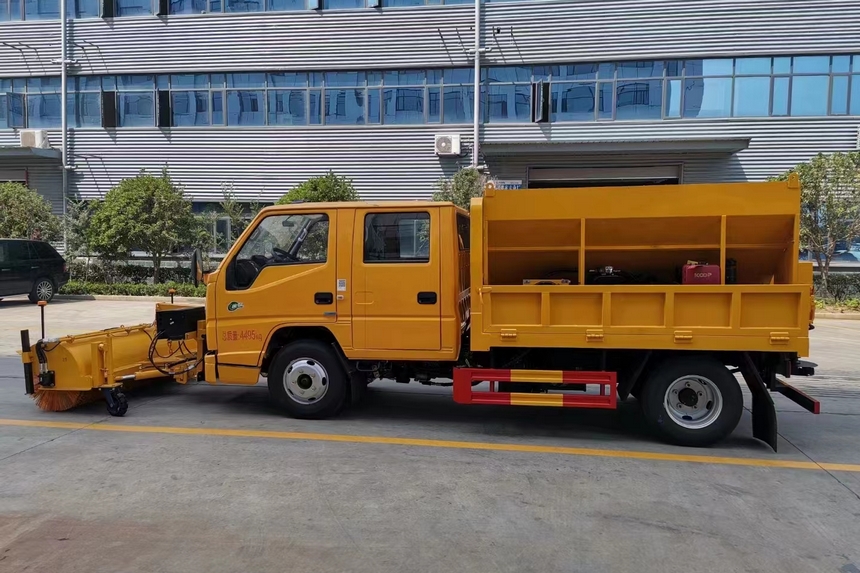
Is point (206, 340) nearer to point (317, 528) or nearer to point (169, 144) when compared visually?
point (317, 528)

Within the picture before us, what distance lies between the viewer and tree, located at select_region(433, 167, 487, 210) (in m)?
18.1

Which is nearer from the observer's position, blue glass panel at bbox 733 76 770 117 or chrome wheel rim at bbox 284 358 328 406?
chrome wheel rim at bbox 284 358 328 406

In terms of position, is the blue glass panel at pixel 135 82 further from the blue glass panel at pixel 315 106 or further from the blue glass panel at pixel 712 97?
the blue glass panel at pixel 712 97

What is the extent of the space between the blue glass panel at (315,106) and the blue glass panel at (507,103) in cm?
597

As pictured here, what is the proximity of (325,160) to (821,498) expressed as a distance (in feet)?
65.2

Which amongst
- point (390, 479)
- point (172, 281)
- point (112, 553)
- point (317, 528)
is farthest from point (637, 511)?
point (172, 281)

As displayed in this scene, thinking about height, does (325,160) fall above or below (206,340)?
above

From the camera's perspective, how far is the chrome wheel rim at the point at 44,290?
1705cm

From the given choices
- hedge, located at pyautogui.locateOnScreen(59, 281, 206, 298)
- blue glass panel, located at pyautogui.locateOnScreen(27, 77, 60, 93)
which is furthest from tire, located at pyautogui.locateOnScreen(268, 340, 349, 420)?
blue glass panel, located at pyautogui.locateOnScreen(27, 77, 60, 93)

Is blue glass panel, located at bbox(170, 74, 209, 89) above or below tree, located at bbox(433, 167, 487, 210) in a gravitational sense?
above

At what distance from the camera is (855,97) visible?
64.0 feet

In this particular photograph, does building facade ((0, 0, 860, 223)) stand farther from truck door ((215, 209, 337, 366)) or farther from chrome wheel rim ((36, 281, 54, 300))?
truck door ((215, 209, 337, 366))

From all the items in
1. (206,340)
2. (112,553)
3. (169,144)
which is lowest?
(112,553)

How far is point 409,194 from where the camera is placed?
72.2 feet
